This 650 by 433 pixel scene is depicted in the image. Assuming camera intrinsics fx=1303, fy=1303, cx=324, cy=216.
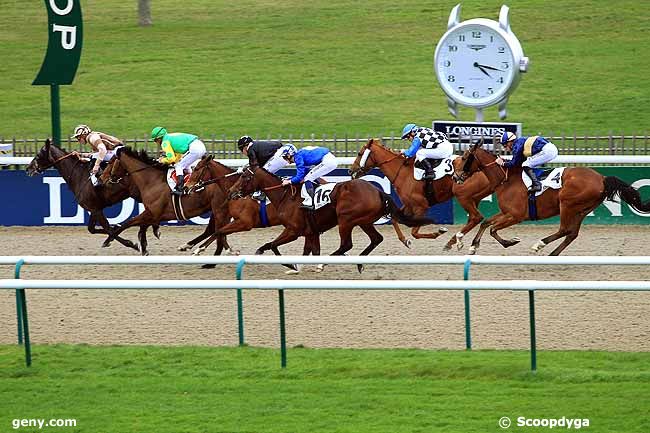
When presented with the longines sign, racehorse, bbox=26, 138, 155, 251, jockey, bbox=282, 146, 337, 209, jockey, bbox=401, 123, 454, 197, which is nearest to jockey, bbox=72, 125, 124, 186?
racehorse, bbox=26, 138, 155, 251

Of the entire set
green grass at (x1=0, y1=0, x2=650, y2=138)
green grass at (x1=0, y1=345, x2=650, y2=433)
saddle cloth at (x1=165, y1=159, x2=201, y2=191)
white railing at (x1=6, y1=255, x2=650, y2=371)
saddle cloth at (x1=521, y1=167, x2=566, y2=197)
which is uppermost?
green grass at (x1=0, y1=0, x2=650, y2=138)

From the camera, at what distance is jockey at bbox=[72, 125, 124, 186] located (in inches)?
603

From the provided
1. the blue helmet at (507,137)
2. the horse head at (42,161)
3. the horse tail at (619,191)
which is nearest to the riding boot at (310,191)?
the blue helmet at (507,137)

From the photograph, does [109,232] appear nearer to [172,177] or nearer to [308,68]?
[172,177]

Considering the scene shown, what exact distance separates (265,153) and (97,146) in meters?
2.54

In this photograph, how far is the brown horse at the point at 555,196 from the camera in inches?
539

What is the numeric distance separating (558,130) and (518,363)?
721 inches

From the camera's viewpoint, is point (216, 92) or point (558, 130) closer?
point (558, 130)

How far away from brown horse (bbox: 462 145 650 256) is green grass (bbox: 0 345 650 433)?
5.37 m

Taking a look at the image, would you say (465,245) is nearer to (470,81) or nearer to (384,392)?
(470,81)

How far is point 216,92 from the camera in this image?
30.2m

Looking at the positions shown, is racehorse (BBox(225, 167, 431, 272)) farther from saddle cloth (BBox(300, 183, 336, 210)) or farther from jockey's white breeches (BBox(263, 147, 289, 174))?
jockey's white breeches (BBox(263, 147, 289, 174))

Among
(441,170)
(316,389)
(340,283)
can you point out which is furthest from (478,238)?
(316,389)

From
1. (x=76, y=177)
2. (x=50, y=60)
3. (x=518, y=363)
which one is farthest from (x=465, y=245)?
(x=518, y=363)
